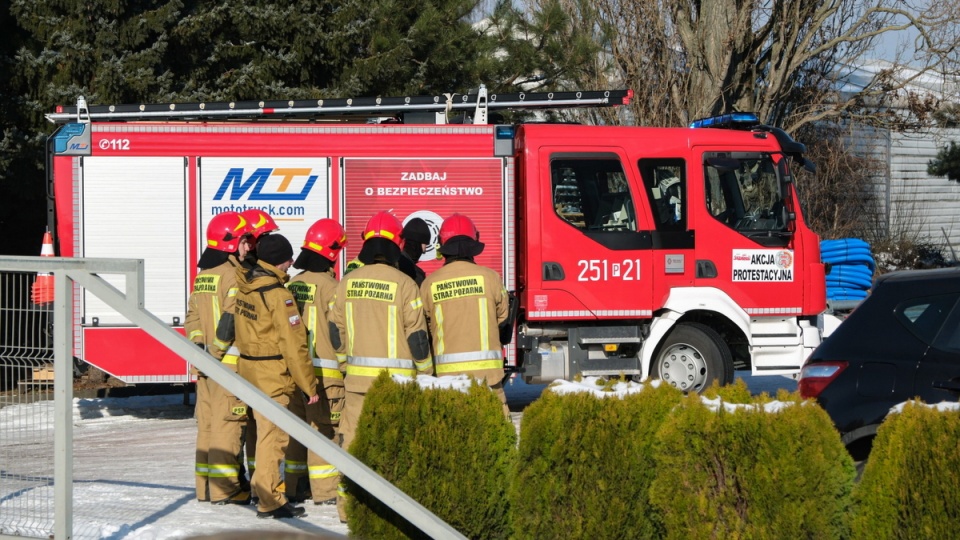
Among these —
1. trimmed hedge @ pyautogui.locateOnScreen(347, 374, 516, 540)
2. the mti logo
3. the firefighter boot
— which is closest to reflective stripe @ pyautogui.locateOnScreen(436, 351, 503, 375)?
the firefighter boot

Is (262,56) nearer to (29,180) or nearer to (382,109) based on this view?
(29,180)

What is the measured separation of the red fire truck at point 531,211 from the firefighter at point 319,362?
2.92m

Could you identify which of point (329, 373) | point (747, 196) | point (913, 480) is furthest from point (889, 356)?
point (747, 196)

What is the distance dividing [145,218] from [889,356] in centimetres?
698

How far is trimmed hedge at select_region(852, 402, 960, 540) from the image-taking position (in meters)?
4.25

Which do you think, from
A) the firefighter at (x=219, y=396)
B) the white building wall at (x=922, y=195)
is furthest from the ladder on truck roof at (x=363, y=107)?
the white building wall at (x=922, y=195)

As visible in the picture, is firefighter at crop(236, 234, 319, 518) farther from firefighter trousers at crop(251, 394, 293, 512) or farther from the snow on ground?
the snow on ground

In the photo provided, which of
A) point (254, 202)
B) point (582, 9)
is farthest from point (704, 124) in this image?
point (582, 9)

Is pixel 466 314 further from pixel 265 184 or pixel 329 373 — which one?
pixel 265 184

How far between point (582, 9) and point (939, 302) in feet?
45.5

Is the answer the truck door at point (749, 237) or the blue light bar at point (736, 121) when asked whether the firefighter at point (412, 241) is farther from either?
the blue light bar at point (736, 121)

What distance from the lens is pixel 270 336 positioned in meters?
6.70

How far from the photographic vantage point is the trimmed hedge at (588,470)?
4.68m

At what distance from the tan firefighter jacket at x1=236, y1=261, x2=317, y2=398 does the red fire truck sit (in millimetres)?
3743
